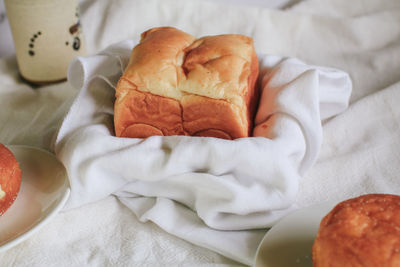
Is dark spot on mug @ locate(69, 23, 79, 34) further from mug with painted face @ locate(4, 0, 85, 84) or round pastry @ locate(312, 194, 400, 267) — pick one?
round pastry @ locate(312, 194, 400, 267)

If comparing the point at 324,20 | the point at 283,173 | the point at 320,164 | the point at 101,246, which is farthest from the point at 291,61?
the point at 101,246

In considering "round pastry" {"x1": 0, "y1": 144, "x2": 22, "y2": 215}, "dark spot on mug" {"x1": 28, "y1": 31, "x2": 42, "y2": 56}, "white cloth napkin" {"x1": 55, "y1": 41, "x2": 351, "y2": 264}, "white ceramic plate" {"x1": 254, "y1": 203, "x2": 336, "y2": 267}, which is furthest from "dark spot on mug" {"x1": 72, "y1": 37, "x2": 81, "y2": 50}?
"white ceramic plate" {"x1": 254, "y1": 203, "x2": 336, "y2": 267}

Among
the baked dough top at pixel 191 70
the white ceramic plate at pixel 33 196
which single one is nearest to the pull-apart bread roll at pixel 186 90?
the baked dough top at pixel 191 70

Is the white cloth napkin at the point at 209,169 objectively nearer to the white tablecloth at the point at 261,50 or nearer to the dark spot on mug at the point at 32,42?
the white tablecloth at the point at 261,50

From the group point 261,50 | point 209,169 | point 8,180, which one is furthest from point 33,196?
point 261,50

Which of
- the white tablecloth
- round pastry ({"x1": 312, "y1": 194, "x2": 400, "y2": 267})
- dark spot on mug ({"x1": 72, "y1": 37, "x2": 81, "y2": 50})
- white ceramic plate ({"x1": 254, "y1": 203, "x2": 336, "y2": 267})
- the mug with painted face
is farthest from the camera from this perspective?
dark spot on mug ({"x1": 72, "y1": 37, "x2": 81, "y2": 50})

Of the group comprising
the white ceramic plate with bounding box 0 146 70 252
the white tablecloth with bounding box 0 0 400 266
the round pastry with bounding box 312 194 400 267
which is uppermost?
the round pastry with bounding box 312 194 400 267
